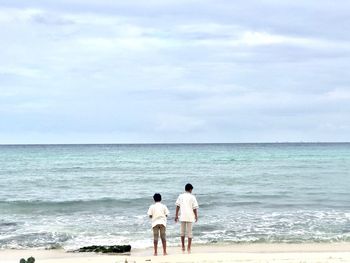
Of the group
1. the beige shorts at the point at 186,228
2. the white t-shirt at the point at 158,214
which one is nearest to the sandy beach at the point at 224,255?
the beige shorts at the point at 186,228

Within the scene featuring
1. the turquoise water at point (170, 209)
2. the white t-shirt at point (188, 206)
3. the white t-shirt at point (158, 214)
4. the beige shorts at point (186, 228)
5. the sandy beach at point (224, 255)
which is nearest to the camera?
the sandy beach at point (224, 255)

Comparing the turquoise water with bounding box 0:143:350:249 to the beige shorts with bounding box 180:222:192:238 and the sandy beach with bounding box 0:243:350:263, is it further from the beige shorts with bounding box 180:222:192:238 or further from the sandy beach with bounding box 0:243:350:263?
the beige shorts with bounding box 180:222:192:238

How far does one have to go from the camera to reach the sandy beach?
14.5m

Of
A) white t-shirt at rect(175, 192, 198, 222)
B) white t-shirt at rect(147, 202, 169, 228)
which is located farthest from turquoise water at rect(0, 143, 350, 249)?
white t-shirt at rect(175, 192, 198, 222)

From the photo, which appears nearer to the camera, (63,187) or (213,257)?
(213,257)

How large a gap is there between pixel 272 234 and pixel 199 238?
2342 mm

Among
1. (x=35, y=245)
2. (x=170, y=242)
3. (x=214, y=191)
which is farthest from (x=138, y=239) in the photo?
(x=214, y=191)

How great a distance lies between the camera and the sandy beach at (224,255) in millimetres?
14495

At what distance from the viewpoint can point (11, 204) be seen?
2848 centimetres

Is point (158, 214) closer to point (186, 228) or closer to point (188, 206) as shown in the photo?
point (188, 206)

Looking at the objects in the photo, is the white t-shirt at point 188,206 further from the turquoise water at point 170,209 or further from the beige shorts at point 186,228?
the turquoise water at point 170,209

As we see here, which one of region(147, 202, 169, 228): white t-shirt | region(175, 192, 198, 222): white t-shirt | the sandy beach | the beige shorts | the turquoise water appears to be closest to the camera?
the sandy beach

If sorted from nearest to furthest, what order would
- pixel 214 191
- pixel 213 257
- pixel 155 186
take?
pixel 213 257
pixel 214 191
pixel 155 186

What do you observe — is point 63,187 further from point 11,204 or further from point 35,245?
point 35,245
